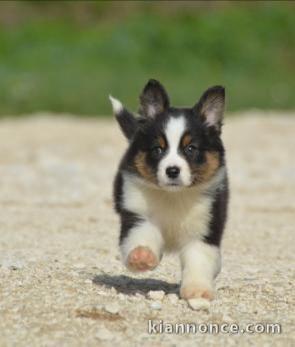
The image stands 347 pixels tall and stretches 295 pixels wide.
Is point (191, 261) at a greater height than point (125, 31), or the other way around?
point (125, 31)

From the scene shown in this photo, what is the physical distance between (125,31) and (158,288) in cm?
2510

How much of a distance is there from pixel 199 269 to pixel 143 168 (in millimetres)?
772

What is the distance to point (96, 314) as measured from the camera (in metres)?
7.08

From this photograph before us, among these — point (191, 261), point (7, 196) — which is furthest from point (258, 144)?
point (191, 261)

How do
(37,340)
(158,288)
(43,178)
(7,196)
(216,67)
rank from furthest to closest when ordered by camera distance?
1. (216,67)
2. (43,178)
3. (7,196)
4. (158,288)
5. (37,340)

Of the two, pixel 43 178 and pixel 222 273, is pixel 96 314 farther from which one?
pixel 43 178

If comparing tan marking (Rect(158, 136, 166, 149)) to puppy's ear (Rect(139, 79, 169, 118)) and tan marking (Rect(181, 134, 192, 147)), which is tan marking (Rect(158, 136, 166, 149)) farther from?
puppy's ear (Rect(139, 79, 169, 118))

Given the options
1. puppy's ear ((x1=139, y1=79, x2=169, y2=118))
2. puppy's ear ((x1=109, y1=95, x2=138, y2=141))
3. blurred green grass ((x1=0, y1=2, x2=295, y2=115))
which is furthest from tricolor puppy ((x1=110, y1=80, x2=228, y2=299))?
blurred green grass ((x1=0, y1=2, x2=295, y2=115))

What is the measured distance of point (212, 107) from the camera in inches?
314

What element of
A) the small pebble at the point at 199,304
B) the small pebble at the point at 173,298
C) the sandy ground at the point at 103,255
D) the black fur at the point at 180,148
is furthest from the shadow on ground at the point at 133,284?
the small pebble at the point at 199,304

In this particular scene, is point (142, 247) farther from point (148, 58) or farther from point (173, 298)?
point (148, 58)

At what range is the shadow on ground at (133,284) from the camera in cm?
A: 803

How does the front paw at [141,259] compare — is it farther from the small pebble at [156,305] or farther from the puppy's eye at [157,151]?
the puppy's eye at [157,151]

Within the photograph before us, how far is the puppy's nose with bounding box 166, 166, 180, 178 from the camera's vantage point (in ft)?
24.6
